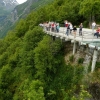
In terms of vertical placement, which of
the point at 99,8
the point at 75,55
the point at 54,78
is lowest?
the point at 54,78

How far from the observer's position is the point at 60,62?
41.3 m

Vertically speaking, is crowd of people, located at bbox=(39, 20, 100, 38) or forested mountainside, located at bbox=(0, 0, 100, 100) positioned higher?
crowd of people, located at bbox=(39, 20, 100, 38)

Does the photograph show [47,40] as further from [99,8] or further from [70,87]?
[99,8]

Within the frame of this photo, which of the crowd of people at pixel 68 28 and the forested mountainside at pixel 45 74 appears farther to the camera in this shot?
the crowd of people at pixel 68 28

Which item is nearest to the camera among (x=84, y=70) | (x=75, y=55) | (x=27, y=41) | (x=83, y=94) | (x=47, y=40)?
(x=83, y=94)

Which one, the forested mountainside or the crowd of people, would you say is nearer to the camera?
the forested mountainside

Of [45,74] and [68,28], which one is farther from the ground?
[68,28]

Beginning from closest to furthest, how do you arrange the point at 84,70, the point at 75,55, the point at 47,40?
the point at 84,70 → the point at 75,55 → the point at 47,40

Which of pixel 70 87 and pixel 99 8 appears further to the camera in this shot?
pixel 99 8

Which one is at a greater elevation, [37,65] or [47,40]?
[47,40]

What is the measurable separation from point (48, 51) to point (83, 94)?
742 inches

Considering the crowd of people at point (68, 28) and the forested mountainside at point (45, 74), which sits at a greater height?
the crowd of people at point (68, 28)

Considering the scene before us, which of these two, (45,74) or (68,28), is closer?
(45,74)

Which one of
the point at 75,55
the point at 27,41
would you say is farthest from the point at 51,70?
the point at 27,41
